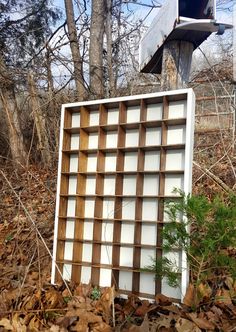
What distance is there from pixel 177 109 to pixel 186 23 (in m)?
0.74

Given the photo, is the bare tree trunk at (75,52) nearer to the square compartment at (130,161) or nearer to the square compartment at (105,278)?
the square compartment at (130,161)

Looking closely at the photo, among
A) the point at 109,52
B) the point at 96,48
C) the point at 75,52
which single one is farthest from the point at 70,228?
the point at 109,52

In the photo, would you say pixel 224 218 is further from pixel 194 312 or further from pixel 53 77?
pixel 53 77

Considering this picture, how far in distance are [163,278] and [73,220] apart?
107 cm

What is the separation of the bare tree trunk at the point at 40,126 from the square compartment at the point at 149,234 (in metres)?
4.20

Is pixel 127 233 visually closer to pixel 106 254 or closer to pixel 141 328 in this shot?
pixel 106 254

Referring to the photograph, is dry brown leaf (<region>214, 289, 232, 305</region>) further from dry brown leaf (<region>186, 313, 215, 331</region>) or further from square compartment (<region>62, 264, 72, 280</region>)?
square compartment (<region>62, 264, 72, 280</region>)

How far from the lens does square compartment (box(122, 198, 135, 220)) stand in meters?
3.71

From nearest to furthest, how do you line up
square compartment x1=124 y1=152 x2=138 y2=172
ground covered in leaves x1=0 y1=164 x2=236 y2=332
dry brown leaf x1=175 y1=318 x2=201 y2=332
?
dry brown leaf x1=175 y1=318 x2=201 y2=332
ground covered in leaves x1=0 y1=164 x2=236 y2=332
square compartment x1=124 y1=152 x2=138 y2=172

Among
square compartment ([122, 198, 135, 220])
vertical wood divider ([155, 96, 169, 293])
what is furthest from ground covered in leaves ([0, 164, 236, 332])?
square compartment ([122, 198, 135, 220])

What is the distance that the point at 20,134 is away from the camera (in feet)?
27.0

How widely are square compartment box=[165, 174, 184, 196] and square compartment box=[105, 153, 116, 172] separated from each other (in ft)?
1.83

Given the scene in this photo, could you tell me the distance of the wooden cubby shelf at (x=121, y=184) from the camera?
3529 millimetres

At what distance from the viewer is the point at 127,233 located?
372cm
